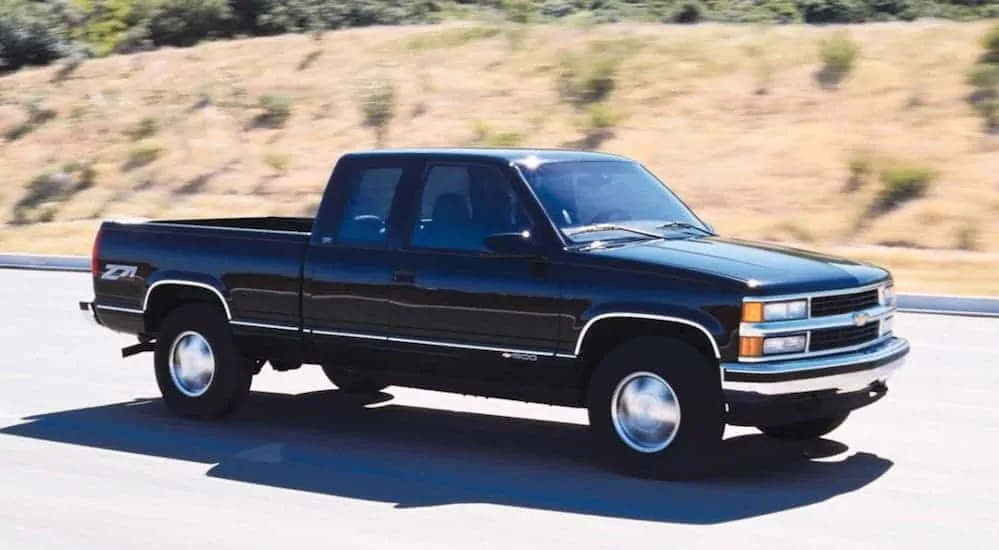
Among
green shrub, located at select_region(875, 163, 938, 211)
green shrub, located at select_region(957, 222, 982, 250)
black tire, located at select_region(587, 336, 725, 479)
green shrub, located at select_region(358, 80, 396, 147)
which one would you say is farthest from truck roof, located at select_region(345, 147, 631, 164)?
green shrub, located at select_region(358, 80, 396, 147)

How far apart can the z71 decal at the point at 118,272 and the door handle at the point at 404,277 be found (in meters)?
2.26

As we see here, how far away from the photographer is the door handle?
930 centimetres

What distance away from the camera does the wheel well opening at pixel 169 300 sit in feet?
34.4

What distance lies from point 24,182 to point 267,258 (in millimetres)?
27227

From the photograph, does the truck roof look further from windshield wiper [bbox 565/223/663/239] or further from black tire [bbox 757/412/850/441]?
black tire [bbox 757/412/850/441]

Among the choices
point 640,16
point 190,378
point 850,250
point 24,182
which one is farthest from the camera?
point 640,16

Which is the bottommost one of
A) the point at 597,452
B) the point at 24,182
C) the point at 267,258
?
the point at 24,182

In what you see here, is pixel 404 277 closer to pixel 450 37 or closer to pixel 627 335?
pixel 627 335

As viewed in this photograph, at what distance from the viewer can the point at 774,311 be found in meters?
8.18

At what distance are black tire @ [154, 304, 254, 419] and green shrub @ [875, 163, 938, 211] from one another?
15962 millimetres

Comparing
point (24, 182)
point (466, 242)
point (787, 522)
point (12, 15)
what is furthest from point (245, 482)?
point (12, 15)

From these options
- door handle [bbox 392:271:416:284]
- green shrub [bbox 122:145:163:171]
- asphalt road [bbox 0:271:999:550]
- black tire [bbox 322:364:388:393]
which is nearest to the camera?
asphalt road [bbox 0:271:999:550]

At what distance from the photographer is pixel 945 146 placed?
26781mm

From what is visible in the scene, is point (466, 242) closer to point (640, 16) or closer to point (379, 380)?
point (379, 380)
